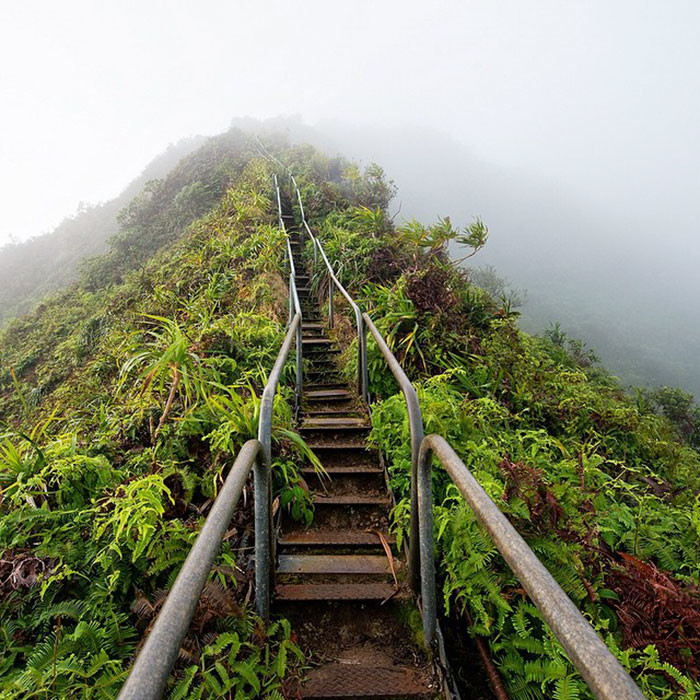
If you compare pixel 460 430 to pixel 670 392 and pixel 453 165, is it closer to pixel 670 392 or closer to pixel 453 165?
pixel 670 392

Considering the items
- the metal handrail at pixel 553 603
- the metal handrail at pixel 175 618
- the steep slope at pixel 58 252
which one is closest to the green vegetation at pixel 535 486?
the metal handrail at pixel 553 603

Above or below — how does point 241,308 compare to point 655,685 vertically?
above

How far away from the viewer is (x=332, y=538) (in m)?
2.53

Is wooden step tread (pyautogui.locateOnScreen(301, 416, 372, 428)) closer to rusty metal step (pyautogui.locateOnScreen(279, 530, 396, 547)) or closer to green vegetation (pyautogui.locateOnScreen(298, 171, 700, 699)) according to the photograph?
green vegetation (pyautogui.locateOnScreen(298, 171, 700, 699))

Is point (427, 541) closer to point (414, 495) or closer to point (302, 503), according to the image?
point (414, 495)

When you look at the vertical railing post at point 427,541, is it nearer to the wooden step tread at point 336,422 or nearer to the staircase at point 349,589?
the staircase at point 349,589

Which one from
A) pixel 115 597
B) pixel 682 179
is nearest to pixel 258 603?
pixel 115 597

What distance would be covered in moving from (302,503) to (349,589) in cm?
66

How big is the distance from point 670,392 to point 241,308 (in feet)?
29.6

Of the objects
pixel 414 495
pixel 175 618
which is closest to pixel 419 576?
pixel 414 495

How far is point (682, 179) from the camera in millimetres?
117562

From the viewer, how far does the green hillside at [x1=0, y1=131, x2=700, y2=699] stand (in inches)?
67.9

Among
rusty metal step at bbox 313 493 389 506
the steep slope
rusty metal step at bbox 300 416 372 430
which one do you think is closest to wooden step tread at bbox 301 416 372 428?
rusty metal step at bbox 300 416 372 430

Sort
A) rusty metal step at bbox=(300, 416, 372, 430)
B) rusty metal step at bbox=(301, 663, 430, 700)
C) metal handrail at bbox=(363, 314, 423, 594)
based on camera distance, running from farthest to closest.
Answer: rusty metal step at bbox=(300, 416, 372, 430)
metal handrail at bbox=(363, 314, 423, 594)
rusty metal step at bbox=(301, 663, 430, 700)
